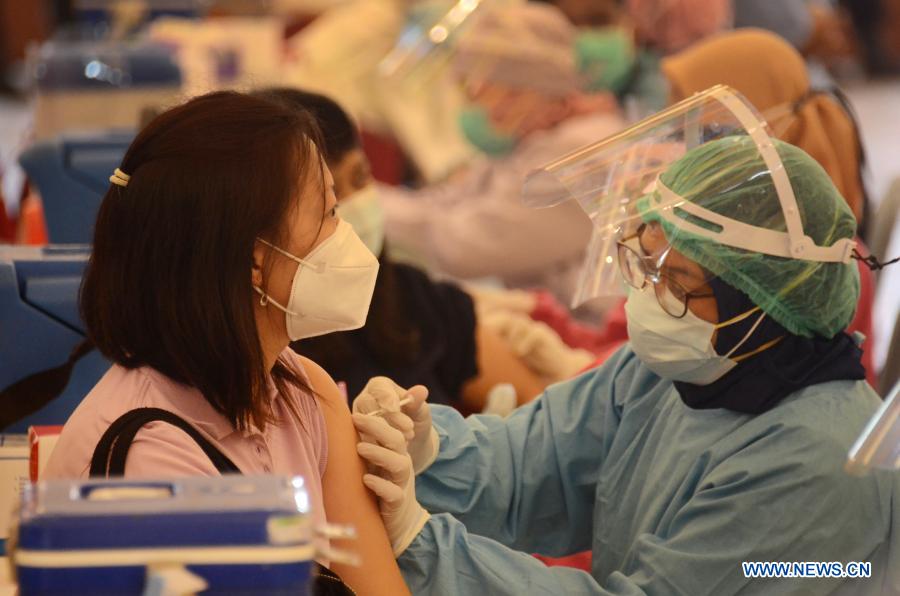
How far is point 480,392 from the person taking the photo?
278cm

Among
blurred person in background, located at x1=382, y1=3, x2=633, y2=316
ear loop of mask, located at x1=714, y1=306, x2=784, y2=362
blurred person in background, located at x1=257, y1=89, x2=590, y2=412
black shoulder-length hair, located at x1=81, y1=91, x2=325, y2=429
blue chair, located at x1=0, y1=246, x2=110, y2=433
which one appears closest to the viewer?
black shoulder-length hair, located at x1=81, y1=91, x2=325, y2=429

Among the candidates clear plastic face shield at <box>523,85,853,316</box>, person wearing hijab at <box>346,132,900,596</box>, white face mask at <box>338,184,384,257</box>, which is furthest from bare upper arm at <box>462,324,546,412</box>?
person wearing hijab at <box>346,132,900,596</box>

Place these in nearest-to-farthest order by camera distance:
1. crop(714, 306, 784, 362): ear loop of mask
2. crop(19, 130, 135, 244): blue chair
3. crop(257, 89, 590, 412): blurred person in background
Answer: crop(714, 306, 784, 362): ear loop of mask → crop(257, 89, 590, 412): blurred person in background → crop(19, 130, 135, 244): blue chair

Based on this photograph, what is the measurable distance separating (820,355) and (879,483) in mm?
195

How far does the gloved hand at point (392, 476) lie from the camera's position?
5.48 feet

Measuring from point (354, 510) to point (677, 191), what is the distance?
2.05 ft

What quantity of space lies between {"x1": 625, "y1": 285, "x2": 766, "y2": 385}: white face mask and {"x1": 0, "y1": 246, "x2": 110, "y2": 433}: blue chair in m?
0.84

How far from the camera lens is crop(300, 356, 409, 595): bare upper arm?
5.30ft

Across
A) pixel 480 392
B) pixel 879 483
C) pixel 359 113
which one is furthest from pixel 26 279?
pixel 359 113

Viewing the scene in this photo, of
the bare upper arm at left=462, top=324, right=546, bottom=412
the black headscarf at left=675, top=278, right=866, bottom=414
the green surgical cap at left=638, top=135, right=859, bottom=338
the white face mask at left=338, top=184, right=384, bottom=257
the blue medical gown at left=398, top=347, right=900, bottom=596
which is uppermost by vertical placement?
the green surgical cap at left=638, top=135, right=859, bottom=338

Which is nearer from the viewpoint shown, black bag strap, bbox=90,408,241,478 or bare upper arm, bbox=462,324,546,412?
black bag strap, bbox=90,408,241,478

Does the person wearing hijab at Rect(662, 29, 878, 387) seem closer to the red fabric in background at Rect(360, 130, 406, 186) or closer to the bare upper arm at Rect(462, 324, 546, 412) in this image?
the bare upper arm at Rect(462, 324, 546, 412)

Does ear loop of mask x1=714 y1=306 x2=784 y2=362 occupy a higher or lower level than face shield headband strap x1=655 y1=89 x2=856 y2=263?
lower

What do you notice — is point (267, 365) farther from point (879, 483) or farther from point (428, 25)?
point (428, 25)
